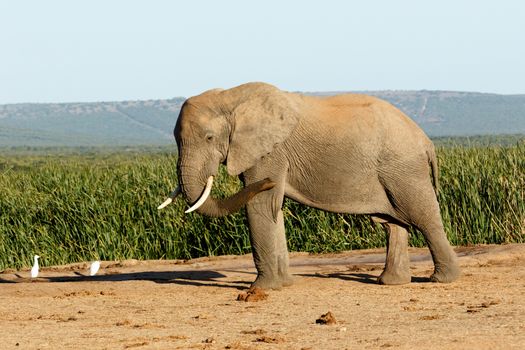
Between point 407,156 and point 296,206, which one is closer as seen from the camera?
point 407,156

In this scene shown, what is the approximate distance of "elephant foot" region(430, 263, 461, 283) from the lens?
11750mm

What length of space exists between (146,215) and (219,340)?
28.8 ft

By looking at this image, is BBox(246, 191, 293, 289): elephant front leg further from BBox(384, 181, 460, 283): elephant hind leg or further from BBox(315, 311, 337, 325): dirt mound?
BBox(315, 311, 337, 325): dirt mound

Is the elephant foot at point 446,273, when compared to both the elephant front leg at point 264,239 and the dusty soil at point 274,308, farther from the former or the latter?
the elephant front leg at point 264,239

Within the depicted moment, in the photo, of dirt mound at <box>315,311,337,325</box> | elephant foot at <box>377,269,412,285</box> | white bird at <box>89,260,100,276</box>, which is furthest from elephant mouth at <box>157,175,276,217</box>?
white bird at <box>89,260,100,276</box>

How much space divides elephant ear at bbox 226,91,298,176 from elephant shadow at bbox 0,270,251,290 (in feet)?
5.05

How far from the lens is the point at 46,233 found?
57.2 ft

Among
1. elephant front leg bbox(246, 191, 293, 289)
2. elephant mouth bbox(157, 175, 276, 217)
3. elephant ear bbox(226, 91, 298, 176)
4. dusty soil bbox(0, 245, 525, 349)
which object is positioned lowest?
dusty soil bbox(0, 245, 525, 349)

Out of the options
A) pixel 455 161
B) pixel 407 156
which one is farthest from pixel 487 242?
pixel 407 156

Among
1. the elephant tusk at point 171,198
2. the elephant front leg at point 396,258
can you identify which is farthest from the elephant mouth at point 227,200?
the elephant front leg at point 396,258

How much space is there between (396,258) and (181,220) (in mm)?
5598

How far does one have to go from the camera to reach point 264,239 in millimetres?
11367

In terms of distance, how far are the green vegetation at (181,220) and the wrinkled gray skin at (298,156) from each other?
14.2 ft

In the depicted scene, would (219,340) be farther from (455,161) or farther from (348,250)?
(455,161)
